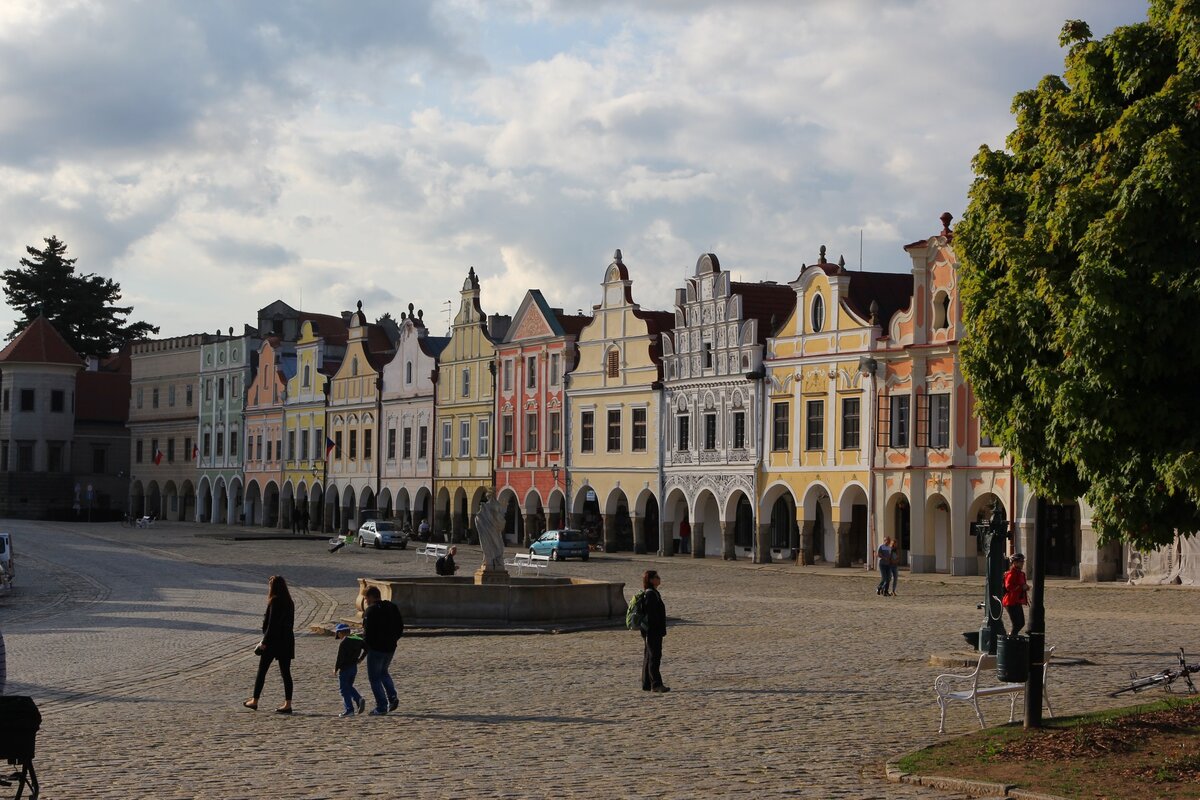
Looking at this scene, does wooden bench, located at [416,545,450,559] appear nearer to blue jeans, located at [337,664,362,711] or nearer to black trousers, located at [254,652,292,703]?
black trousers, located at [254,652,292,703]

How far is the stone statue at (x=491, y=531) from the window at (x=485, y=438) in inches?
1759

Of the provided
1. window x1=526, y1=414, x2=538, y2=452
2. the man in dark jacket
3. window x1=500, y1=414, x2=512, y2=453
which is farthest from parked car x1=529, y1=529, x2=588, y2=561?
the man in dark jacket

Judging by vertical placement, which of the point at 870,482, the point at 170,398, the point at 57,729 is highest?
the point at 170,398

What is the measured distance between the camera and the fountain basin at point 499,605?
30859 millimetres

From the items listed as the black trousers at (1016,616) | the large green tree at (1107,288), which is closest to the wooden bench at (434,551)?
the black trousers at (1016,616)

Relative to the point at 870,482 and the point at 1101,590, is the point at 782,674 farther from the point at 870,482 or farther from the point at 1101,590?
the point at 870,482

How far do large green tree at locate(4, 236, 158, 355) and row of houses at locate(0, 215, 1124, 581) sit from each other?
2569cm

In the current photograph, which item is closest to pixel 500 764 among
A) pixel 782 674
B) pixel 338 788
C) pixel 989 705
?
pixel 338 788

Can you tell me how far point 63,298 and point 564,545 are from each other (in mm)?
77938

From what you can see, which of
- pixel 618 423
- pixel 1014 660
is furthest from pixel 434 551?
pixel 1014 660

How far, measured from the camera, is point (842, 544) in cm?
5606

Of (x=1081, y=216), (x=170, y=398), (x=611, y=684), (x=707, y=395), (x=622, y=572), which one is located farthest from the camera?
(x=170, y=398)

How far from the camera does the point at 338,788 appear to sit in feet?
44.7

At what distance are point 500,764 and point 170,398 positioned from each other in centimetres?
9983
